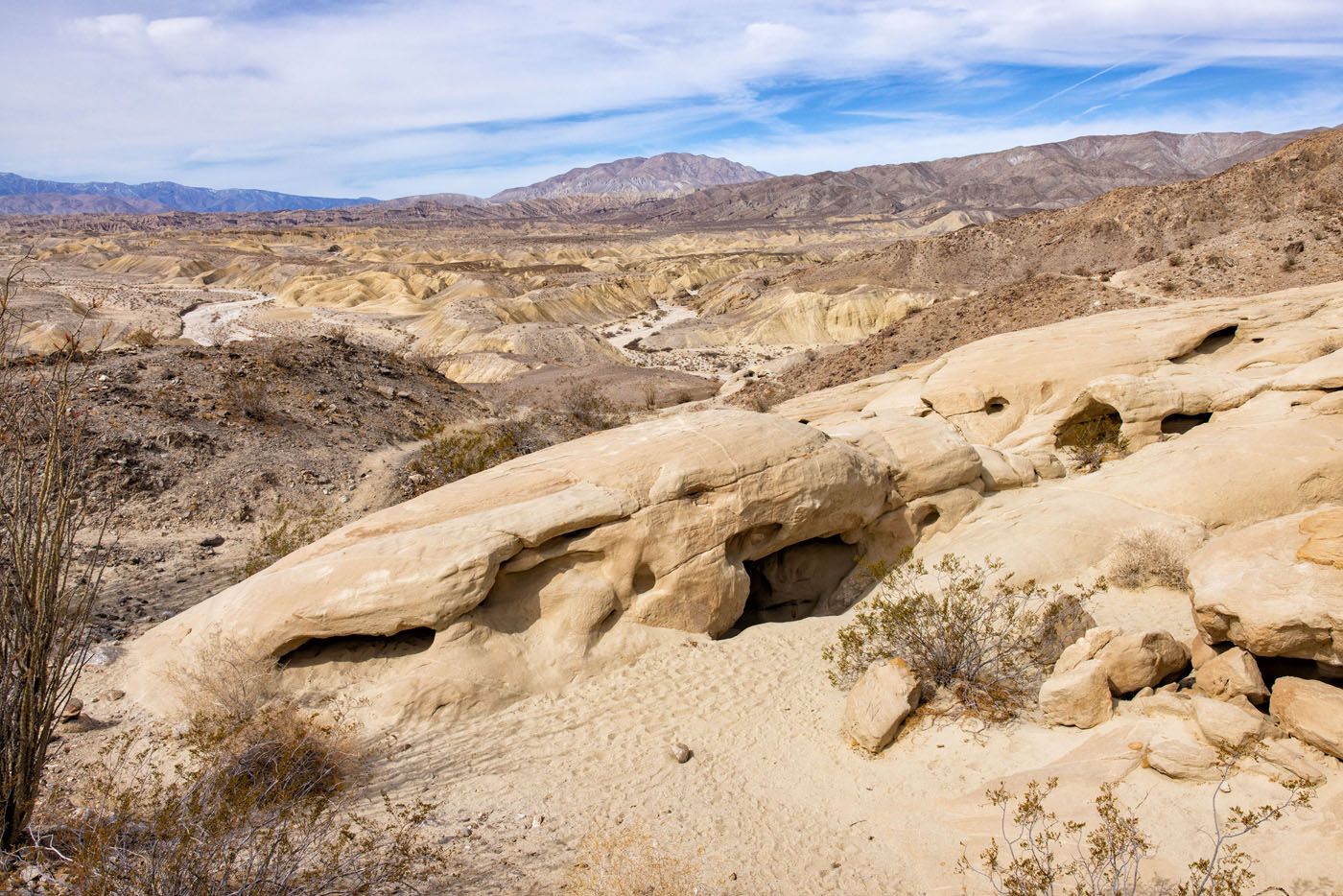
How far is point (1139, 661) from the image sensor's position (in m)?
6.33

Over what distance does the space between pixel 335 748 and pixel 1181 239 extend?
43789mm

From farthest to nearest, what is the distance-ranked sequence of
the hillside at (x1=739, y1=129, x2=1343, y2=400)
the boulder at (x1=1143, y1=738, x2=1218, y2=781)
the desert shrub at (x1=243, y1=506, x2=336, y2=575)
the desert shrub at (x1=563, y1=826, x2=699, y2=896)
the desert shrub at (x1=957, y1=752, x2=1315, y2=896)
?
the hillside at (x1=739, y1=129, x2=1343, y2=400) < the desert shrub at (x1=243, y1=506, x2=336, y2=575) < the desert shrub at (x1=563, y1=826, x2=699, y2=896) < the boulder at (x1=1143, y1=738, x2=1218, y2=781) < the desert shrub at (x1=957, y1=752, x2=1315, y2=896)

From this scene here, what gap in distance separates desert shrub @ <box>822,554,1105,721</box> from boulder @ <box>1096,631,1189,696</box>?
77cm

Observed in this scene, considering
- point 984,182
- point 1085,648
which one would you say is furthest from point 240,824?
point 984,182

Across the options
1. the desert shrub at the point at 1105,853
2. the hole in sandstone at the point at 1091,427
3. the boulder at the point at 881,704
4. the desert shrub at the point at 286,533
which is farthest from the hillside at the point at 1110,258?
the desert shrub at the point at 1105,853

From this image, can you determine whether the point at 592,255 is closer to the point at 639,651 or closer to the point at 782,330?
the point at 782,330

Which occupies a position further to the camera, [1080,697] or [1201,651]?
[1201,651]

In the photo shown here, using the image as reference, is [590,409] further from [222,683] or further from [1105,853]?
[1105,853]

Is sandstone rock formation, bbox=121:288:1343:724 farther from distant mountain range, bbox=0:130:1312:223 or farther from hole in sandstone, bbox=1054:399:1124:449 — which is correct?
distant mountain range, bbox=0:130:1312:223

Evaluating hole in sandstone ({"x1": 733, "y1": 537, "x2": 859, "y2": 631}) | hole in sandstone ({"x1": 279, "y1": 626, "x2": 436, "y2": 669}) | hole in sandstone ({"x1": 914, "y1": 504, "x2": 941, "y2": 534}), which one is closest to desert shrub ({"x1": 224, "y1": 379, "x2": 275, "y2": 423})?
hole in sandstone ({"x1": 279, "y1": 626, "x2": 436, "y2": 669})

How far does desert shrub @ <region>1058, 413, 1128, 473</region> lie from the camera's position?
38.6ft

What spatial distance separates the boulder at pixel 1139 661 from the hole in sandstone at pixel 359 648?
236 inches

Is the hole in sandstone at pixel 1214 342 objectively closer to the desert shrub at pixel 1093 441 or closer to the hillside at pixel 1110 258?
the desert shrub at pixel 1093 441

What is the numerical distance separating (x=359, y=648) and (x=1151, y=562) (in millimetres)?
8160
